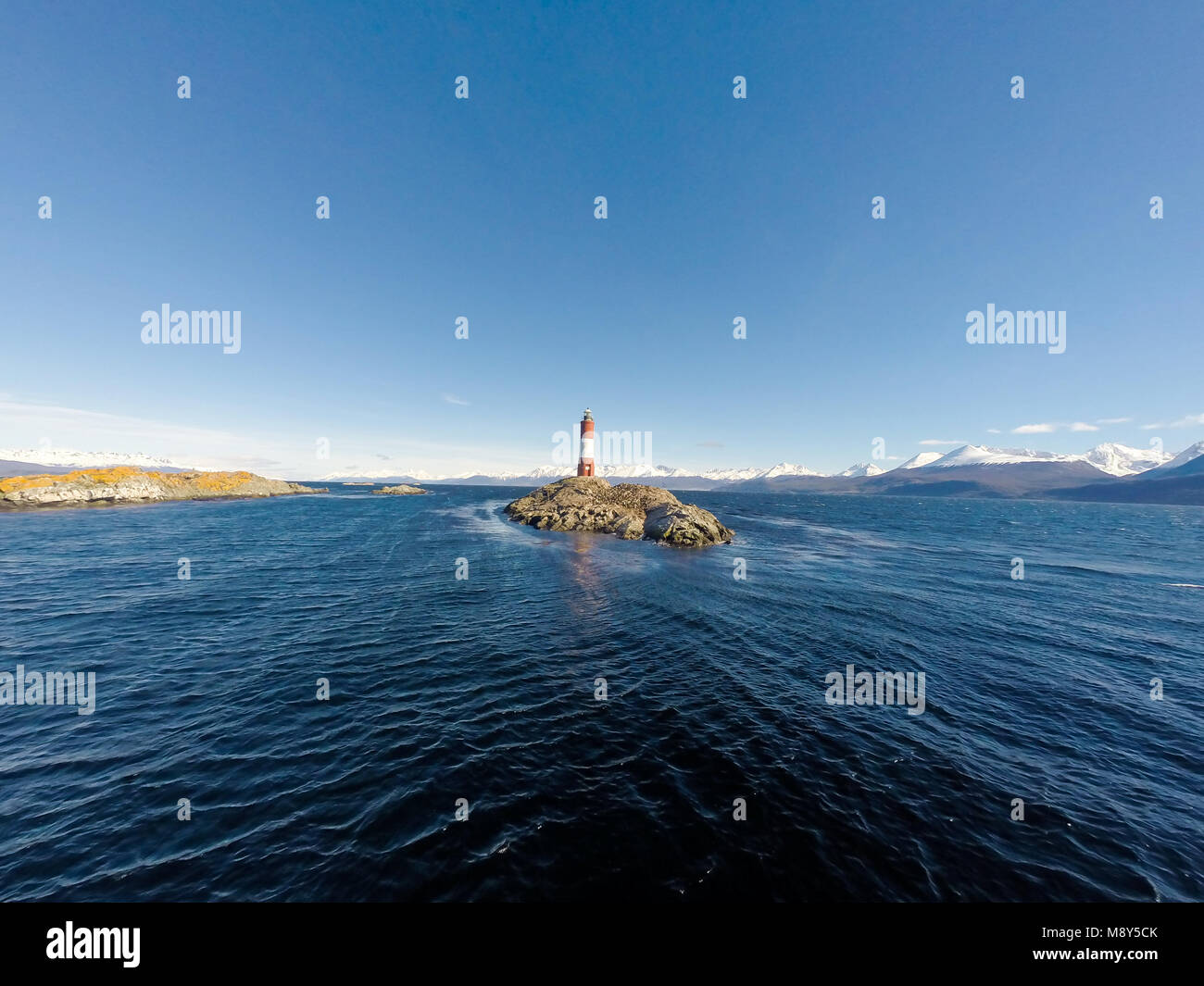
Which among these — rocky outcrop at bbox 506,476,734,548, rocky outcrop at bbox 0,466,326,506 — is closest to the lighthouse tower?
rocky outcrop at bbox 506,476,734,548

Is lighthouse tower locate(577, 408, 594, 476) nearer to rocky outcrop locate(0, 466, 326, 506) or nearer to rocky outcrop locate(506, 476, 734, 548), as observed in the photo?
rocky outcrop locate(506, 476, 734, 548)

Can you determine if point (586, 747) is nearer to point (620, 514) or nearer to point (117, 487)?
point (620, 514)

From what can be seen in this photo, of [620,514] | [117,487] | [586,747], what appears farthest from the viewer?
[117,487]

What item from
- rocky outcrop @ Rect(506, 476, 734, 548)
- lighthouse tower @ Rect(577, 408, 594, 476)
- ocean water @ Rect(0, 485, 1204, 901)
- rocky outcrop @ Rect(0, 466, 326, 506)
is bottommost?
ocean water @ Rect(0, 485, 1204, 901)

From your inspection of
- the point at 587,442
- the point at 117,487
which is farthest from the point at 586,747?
the point at 117,487

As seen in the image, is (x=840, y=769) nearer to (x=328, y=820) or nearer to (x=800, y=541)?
(x=328, y=820)
